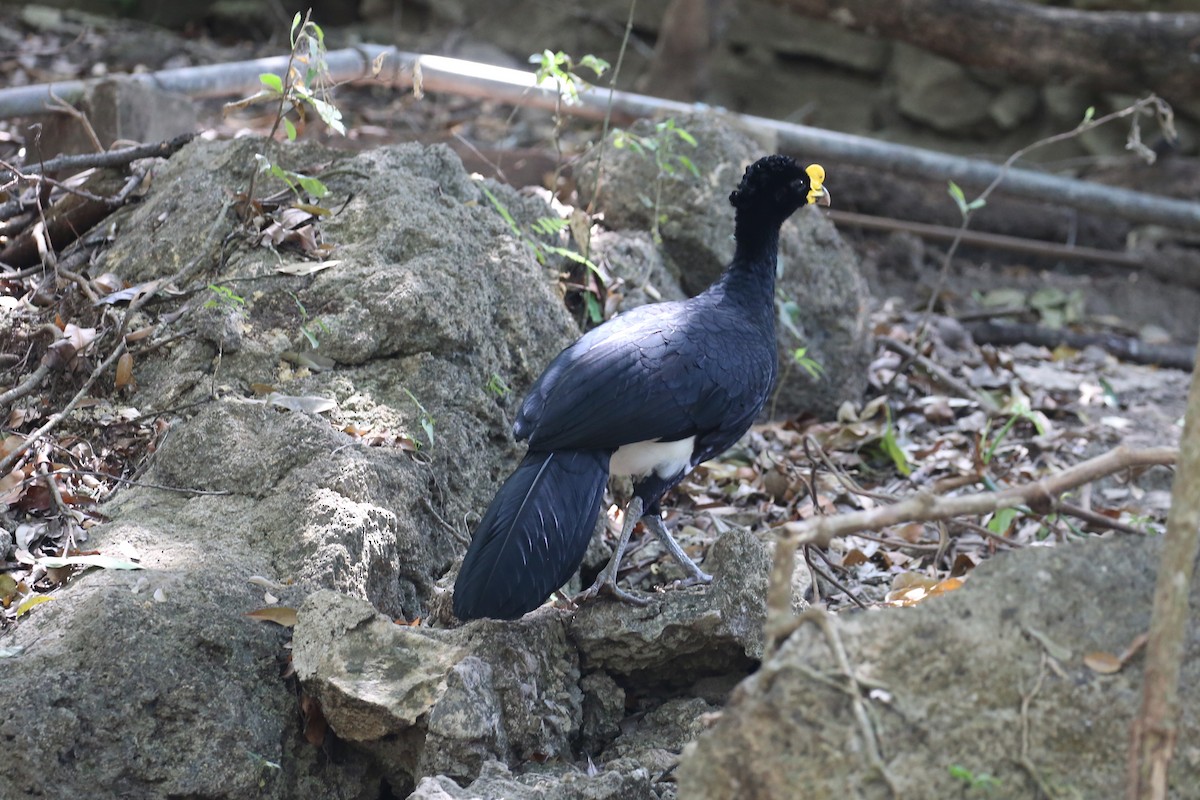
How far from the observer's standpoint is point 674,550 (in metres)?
3.81

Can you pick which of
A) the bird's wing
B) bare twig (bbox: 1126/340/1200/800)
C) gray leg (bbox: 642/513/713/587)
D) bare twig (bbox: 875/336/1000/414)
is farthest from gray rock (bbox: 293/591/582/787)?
bare twig (bbox: 875/336/1000/414)

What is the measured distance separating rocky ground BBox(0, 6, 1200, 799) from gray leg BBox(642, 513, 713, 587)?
0.25 metres

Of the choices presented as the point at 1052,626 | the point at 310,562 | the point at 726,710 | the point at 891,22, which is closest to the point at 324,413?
the point at 310,562

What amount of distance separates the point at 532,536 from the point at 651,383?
0.66m

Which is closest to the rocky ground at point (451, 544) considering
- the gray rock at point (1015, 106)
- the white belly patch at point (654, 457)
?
the white belly patch at point (654, 457)

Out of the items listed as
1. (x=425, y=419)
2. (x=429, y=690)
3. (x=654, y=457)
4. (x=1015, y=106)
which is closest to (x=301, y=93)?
(x=425, y=419)

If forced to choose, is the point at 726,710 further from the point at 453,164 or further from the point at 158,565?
the point at 453,164

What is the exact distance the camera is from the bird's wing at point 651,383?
3.34m

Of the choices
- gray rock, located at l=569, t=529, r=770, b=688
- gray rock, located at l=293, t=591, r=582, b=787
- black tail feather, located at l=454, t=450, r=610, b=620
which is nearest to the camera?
gray rock, located at l=293, t=591, r=582, b=787

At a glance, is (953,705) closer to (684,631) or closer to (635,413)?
(684,631)

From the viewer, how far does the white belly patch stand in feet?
12.0

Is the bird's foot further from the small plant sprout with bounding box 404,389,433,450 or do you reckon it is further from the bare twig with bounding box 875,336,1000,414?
the bare twig with bounding box 875,336,1000,414

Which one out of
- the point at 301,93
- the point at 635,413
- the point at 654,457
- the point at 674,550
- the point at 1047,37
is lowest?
the point at 674,550

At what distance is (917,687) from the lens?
2107 millimetres
